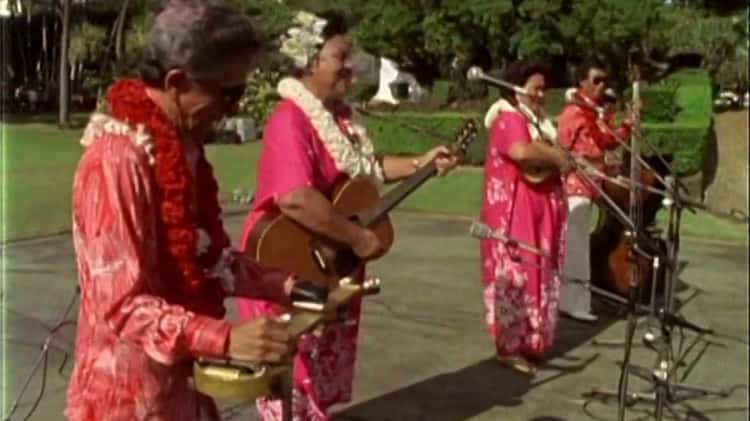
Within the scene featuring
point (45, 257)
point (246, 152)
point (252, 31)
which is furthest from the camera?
point (45, 257)

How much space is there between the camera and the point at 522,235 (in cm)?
438

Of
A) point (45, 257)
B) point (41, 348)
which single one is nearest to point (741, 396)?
point (41, 348)

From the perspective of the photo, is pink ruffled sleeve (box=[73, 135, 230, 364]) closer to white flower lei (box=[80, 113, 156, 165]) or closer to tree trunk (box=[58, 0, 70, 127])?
white flower lei (box=[80, 113, 156, 165])

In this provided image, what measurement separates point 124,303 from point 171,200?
169mm

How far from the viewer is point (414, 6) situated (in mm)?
3246

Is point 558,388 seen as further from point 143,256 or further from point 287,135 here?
point 143,256

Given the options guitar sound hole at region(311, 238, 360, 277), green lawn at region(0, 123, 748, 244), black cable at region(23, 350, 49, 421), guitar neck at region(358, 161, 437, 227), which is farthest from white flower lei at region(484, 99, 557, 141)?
black cable at region(23, 350, 49, 421)

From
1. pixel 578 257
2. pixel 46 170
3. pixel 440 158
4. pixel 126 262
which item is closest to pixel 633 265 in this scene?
pixel 440 158

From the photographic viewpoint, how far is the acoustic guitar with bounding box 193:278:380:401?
155 centimetres

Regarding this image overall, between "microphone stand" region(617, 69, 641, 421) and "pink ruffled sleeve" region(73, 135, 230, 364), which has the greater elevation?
"pink ruffled sleeve" region(73, 135, 230, 364)

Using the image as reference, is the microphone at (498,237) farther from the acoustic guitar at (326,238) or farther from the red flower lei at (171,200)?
the red flower lei at (171,200)

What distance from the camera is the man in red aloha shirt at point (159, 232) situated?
5.19 feet

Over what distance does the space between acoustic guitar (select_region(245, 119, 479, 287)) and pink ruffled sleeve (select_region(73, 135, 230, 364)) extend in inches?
30.4

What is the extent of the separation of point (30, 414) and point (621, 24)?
2.22 metres
